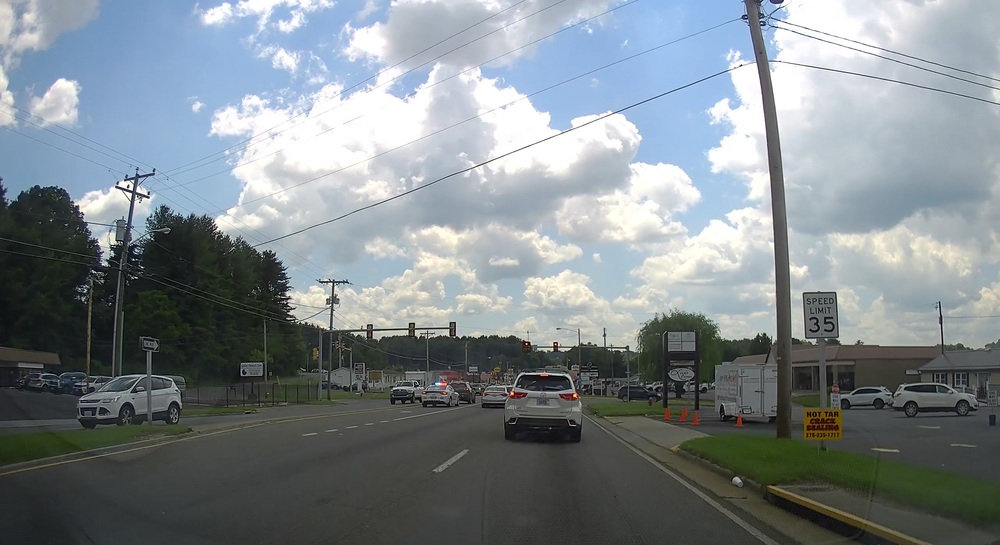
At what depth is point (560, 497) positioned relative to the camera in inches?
430

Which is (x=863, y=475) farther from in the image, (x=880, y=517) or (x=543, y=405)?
(x=543, y=405)

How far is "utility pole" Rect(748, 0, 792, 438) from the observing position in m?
16.2

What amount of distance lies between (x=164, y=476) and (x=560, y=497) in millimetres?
6600

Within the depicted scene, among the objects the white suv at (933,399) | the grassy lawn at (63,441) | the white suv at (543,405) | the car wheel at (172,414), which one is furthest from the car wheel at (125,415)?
the white suv at (933,399)

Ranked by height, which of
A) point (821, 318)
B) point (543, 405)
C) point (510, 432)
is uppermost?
point (821, 318)

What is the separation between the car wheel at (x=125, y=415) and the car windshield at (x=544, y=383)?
13337 mm

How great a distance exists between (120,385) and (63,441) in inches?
335

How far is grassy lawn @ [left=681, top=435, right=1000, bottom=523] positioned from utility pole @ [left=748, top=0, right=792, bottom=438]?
1040mm

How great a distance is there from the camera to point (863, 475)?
11.3m

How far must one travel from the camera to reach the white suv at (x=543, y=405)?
19.7m

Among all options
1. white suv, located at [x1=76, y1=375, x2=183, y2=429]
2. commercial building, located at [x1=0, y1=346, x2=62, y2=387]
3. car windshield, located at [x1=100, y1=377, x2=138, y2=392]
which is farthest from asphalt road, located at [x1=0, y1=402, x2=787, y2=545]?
commercial building, located at [x1=0, y1=346, x2=62, y2=387]

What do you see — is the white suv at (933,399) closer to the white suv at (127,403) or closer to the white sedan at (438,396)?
the white sedan at (438,396)

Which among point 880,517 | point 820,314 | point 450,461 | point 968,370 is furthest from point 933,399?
point 880,517

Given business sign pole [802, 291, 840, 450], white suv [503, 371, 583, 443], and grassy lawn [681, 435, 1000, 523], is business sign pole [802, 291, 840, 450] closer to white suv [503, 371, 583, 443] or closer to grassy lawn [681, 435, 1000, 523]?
grassy lawn [681, 435, 1000, 523]
